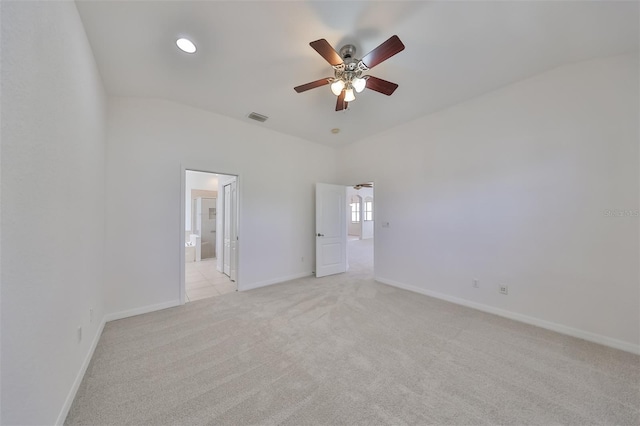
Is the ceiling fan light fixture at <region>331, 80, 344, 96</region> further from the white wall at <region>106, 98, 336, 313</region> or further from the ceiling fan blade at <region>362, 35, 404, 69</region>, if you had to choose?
the white wall at <region>106, 98, 336, 313</region>

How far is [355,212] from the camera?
40.4 ft

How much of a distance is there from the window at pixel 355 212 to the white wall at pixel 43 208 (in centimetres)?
1088

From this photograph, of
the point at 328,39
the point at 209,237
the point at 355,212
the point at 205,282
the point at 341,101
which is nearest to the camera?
the point at 328,39

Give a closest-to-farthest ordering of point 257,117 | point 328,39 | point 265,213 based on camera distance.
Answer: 1. point 328,39
2. point 257,117
3. point 265,213

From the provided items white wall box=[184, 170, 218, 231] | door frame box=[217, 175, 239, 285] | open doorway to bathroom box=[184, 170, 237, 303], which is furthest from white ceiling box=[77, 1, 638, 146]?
white wall box=[184, 170, 218, 231]

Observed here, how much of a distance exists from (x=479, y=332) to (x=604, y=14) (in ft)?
10.3

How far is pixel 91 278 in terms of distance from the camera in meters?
2.24

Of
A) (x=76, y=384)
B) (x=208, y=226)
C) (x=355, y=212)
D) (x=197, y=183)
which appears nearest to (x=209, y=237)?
(x=208, y=226)

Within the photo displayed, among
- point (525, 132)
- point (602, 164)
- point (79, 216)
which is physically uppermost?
point (525, 132)

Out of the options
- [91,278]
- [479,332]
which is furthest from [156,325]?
[479,332]

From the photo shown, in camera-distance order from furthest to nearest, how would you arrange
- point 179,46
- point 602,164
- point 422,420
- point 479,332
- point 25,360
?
point 479,332 < point 602,164 < point 179,46 < point 422,420 < point 25,360

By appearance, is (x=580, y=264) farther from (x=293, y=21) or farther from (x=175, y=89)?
(x=175, y=89)

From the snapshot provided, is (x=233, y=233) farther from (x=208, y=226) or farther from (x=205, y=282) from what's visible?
(x=208, y=226)

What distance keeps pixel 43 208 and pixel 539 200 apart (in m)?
4.44
